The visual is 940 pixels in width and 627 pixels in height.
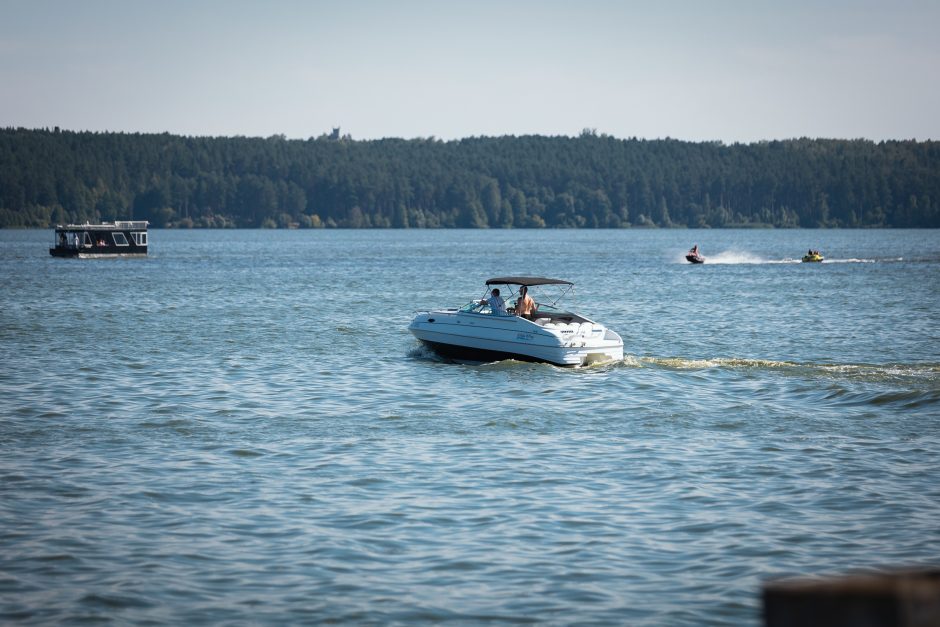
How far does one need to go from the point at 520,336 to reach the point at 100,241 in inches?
3827

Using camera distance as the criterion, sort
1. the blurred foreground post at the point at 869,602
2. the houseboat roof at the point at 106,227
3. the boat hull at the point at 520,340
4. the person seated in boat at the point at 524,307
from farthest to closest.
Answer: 1. the houseboat roof at the point at 106,227
2. the person seated in boat at the point at 524,307
3. the boat hull at the point at 520,340
4. the blurred foreground post at the point at 869,602

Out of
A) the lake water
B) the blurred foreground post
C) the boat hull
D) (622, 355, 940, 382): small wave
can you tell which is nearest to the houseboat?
the lake water

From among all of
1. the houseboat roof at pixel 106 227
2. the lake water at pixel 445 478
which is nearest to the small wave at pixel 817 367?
the lake water at pixel 445 478

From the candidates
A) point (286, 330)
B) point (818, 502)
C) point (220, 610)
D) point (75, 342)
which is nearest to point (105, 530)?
point (220, 610)

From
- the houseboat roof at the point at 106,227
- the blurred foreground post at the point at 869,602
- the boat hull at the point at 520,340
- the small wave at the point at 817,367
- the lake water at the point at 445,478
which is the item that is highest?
the houseboat roof at the point at 106,227

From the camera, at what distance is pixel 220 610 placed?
11711 mm

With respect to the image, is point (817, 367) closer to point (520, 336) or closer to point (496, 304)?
point (520, 336)

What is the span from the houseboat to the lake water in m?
80.5

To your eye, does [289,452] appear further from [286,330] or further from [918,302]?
[918,302]

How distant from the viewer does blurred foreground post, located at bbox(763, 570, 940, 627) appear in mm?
4562

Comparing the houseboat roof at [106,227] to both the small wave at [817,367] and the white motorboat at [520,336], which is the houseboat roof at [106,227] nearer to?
the white motorboat at [520,336]

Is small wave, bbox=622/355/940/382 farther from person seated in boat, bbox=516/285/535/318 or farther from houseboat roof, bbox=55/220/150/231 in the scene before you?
houseboat roof, bbox=55/220/150/231

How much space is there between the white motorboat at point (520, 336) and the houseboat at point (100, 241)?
9298 centimetres

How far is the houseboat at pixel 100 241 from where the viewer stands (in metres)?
118
